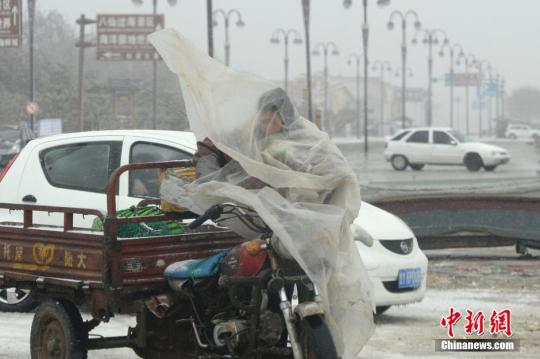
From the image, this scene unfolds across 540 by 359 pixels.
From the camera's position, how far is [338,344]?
19.5ft

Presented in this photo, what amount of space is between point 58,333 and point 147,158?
311cm

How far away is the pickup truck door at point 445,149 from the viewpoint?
4762 centimetres

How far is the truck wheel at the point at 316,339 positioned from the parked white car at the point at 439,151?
41.9 m

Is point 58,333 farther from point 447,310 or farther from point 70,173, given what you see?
point 447,310

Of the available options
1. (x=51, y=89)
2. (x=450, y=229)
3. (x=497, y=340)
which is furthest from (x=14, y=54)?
(x=497, y=340)

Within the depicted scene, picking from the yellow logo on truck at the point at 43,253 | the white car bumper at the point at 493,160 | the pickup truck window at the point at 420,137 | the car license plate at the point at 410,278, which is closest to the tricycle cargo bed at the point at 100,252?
the yellow logo on truck at the point at 43,253

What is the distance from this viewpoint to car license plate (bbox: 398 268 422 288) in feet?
32.9

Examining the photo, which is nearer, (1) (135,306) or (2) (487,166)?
(1) (135,306)

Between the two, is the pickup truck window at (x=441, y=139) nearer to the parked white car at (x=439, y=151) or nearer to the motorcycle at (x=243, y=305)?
the parked white car at (x=439, y=151)

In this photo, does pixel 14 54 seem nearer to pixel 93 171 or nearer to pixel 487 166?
pixel 487 166

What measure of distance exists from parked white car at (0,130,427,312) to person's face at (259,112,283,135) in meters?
3.54

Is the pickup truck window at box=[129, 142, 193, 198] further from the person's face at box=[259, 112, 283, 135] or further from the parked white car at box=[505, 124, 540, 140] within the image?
the parked white car at box=[505, 124, 540, 140]

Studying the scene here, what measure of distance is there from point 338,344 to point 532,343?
3.24 metres

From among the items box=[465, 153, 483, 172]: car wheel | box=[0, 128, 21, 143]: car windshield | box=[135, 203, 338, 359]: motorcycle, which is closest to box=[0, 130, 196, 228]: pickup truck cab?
box=[135, 203, 338, 359]: motorcycle
